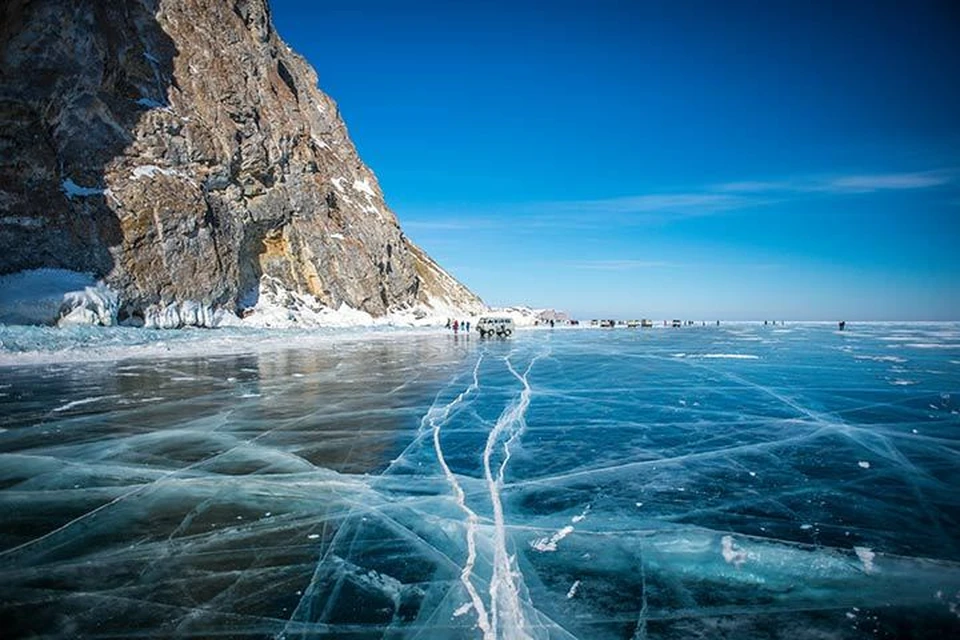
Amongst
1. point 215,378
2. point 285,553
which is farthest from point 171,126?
point 285,553

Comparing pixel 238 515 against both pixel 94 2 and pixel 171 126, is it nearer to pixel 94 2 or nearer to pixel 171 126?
pixel 171 126

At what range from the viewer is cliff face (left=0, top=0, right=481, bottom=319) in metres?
32.5

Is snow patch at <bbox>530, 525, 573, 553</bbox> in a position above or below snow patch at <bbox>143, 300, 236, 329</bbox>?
below

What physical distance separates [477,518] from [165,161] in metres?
44.5

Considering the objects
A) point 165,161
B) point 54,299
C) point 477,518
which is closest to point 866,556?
point 477,518

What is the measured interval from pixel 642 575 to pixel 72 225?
131 feet

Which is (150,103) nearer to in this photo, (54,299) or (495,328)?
(54,299)

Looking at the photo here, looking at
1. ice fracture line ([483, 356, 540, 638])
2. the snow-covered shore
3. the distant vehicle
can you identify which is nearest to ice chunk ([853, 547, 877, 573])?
ice fracture line ([483, 356, 540, 638])

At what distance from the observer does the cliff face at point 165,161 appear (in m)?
32.5

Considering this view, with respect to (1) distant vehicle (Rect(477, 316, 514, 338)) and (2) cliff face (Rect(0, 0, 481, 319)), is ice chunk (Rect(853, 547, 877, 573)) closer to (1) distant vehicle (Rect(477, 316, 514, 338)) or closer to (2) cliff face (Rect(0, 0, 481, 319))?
(2) cliff face (Rect(0, 0, 481, 319))

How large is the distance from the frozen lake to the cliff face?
86.5 feet

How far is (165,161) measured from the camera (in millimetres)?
40500

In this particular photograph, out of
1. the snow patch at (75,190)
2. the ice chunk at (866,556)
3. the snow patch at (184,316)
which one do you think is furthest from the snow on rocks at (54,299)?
the ice chunk at (866,556)

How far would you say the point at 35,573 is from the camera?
4.19m
